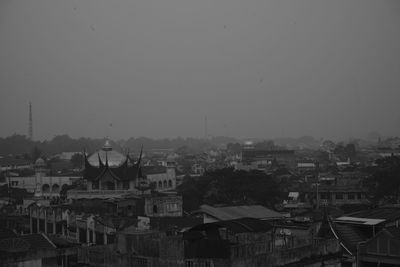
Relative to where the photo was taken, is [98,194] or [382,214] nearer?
[382,214]

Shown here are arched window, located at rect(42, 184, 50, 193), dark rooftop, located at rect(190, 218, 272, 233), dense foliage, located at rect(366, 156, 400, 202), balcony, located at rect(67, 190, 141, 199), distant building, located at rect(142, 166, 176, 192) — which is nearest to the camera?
dark rooftop, located at rect(190, 218, 272, 233)

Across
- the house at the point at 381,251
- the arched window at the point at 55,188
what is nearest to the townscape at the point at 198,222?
the house at the point at 381,251

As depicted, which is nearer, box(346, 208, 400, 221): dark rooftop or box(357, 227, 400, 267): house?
box(357, 227, 400, 267): house

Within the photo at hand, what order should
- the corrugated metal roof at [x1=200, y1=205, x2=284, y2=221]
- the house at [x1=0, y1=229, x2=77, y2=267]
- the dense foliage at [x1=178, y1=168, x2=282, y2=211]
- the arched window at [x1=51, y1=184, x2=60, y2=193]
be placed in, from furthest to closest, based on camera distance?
1. the arched window at [x1=51, y1=184, x2=60, y2=193]
2. the dense foliage at [x1=178, y1=168, x2=282, y2=211]
3. the corrugated metal roof at [x1=200, y1=205, x2=284, y2=221]
4. the house at [x1=0, y1=229, x2=77, y2=267]

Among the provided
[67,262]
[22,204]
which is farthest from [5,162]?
[67,262]

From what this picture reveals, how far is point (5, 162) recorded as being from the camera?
82125 mm

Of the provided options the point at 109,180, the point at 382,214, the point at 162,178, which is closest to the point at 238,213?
the point at 382,214

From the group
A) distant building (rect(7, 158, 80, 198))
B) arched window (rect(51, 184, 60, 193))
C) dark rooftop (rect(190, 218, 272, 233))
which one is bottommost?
arched window (rect(51, 184, 60, 193))

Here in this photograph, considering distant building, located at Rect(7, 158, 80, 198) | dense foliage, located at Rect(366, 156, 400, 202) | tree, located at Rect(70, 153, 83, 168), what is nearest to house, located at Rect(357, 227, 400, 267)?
dense foliage, located at Rect(366, 156, 400, 202)

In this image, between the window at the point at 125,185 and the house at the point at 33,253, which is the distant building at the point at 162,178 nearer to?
the window at the point at 125,185

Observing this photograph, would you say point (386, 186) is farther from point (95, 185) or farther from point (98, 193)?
point (95, 185)

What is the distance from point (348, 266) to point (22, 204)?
2801 cm

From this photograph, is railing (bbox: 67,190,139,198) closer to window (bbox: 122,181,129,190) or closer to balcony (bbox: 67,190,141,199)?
balcony (bbox: 67,190,141,199)

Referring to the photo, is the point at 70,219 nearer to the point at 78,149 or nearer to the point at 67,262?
the point at 67,262
